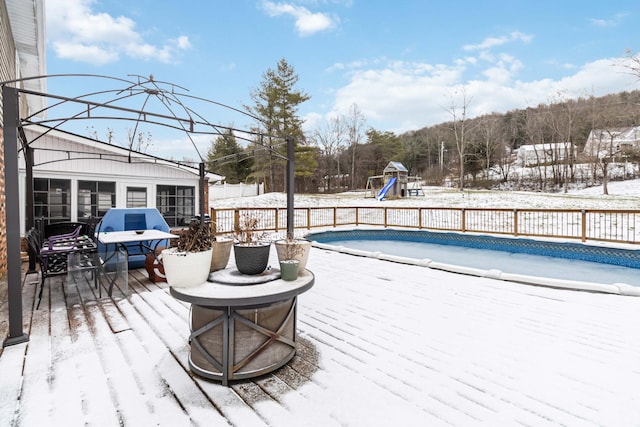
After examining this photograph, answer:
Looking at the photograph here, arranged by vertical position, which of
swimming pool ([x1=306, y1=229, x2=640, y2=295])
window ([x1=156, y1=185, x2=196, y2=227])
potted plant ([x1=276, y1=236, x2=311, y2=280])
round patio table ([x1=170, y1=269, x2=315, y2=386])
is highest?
window ([x1=156, y1=185, x2=196, y2=227])

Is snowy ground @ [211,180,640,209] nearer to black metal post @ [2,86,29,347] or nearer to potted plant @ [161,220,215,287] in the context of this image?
black metal post @ [2,86,29,347]

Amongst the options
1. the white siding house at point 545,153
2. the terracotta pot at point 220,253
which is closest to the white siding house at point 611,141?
the white siding house at point 545,153

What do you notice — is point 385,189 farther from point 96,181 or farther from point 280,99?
point 96,181

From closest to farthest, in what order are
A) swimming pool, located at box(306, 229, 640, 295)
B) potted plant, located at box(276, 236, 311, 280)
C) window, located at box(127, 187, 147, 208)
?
potted plant, located at box(276, 236, 311, 280) → swimming pool, located at box(306, 229, 640, 295) → window, located at box(127, 187, 147, 208)

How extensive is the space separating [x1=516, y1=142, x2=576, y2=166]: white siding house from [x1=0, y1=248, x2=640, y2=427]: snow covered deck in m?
24.6

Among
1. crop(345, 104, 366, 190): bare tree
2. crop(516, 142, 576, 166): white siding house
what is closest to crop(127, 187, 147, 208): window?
crop(345, 104, 366, 190): bare tree

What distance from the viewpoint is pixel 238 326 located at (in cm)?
192

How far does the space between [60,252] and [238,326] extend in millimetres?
3075

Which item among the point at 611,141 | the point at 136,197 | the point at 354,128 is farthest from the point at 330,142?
the point at 136,197

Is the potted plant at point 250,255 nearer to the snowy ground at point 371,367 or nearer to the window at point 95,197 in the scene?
the snowy ground at point 371,367

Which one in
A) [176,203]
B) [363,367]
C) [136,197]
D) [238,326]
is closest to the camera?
[238,326]

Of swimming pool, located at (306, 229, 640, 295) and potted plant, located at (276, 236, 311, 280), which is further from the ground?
potted plant, located at (276, 236, 311, 280)

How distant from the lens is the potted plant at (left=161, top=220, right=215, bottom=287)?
1915 mm

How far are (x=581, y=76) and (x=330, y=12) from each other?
72.5ft
